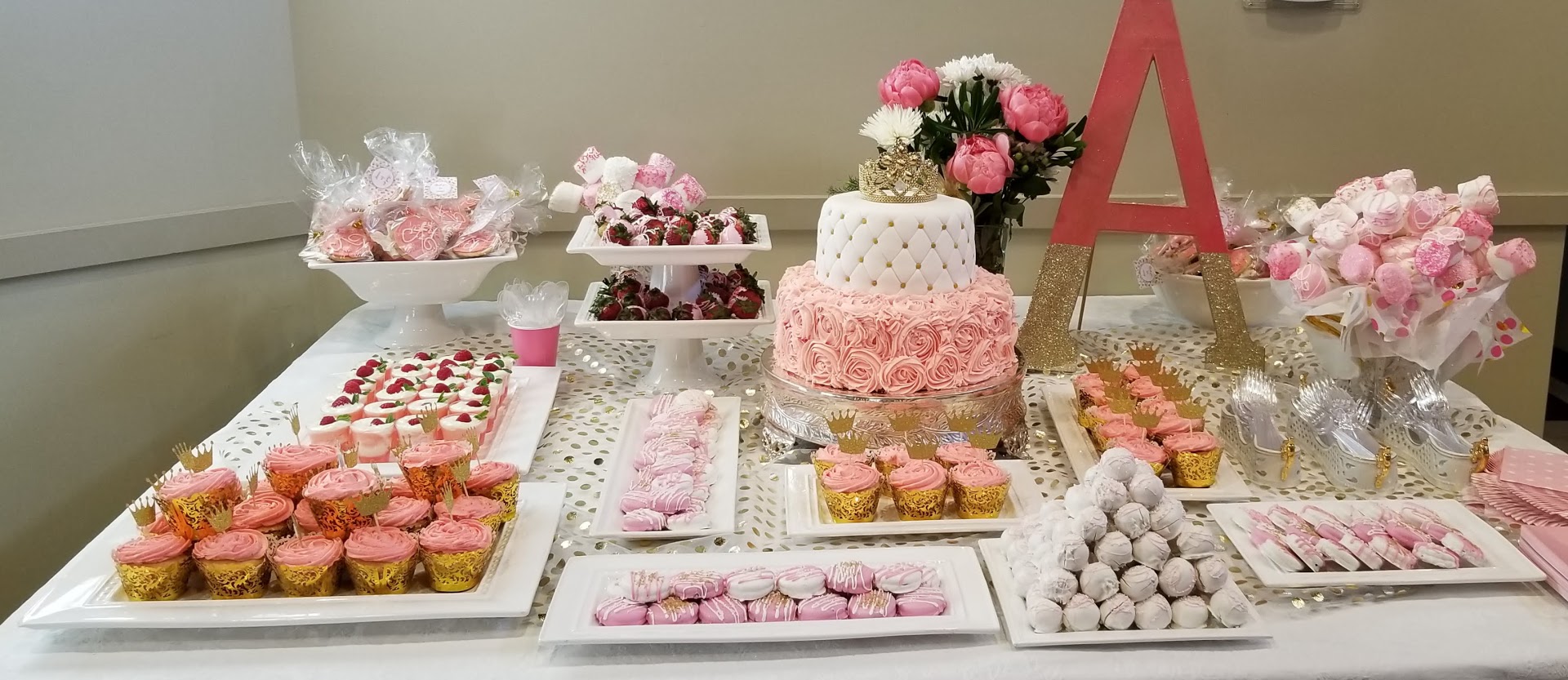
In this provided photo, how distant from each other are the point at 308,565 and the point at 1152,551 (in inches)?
45.1

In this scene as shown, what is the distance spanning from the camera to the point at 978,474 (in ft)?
5.57

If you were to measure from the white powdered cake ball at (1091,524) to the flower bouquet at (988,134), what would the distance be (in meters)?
1.07

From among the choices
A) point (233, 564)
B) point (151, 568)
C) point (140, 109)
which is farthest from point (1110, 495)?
point (140, 109)

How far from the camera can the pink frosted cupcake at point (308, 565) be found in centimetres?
143

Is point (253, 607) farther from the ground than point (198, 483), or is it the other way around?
point (198, 483)

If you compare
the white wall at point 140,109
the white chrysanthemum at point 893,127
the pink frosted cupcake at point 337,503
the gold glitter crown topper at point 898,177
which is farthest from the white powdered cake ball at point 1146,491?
the white wall at point 140,109

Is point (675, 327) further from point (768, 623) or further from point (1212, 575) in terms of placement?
point (1212, 575)

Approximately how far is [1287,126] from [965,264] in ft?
5.34

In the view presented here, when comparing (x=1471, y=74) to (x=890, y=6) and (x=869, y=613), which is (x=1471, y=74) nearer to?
(x=890, y=6)

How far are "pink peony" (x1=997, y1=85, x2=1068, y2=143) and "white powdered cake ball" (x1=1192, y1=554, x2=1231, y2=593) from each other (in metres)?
1.19

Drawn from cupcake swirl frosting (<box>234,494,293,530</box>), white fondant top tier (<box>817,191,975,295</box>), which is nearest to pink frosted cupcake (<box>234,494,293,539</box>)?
cupcake swirl frosting (<box>234,494,293,530</box>)

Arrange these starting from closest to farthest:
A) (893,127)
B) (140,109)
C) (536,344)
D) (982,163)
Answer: (893,127) → (982,163) → (536,344) → (140,109)

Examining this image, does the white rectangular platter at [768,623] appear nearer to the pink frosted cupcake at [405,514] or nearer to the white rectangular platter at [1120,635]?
the white rectangular platter at [1120,635]

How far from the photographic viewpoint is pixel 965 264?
6.59ft
